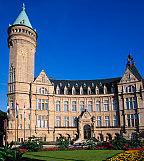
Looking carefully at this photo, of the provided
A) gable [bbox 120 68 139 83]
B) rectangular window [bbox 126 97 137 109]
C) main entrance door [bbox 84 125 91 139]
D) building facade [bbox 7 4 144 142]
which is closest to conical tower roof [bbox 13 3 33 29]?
building facade [bbox 7 4 144 142]

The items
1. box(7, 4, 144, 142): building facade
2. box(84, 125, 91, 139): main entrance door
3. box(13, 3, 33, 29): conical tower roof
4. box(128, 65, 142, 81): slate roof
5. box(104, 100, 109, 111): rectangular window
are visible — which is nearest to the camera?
box(7, 4, 144, 142): building facade

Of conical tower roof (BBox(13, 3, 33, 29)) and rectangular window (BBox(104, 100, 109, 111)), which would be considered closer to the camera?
conical tower roof (BBox(13, 3, 33, 29))

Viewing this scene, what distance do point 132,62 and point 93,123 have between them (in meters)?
26.4

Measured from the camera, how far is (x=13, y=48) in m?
59.5

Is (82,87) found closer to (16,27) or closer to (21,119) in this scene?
(21,119)

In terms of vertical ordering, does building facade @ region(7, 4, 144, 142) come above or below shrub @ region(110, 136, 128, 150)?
above

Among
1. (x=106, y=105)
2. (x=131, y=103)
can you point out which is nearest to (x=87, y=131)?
(x=106, y=105)

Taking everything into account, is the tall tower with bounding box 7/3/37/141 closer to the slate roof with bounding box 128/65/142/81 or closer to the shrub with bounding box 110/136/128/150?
the shrub with bounding box 110/136/128/150

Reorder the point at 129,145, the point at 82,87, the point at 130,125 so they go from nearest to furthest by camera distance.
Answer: the point at 129,145, the point at 130,125, the point at 82,87

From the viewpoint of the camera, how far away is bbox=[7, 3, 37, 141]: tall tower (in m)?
56.2

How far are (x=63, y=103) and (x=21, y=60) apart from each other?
1834 centimetres

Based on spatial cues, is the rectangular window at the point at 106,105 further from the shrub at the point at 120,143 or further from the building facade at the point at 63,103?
the shrub at the point at 120,143

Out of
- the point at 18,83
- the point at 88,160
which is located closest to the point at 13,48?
the point at 18,83

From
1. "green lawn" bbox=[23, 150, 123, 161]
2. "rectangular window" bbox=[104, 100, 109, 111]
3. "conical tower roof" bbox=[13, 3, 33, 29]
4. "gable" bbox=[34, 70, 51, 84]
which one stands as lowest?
"green lawn" bbox=[23, 150, 123, 161]
